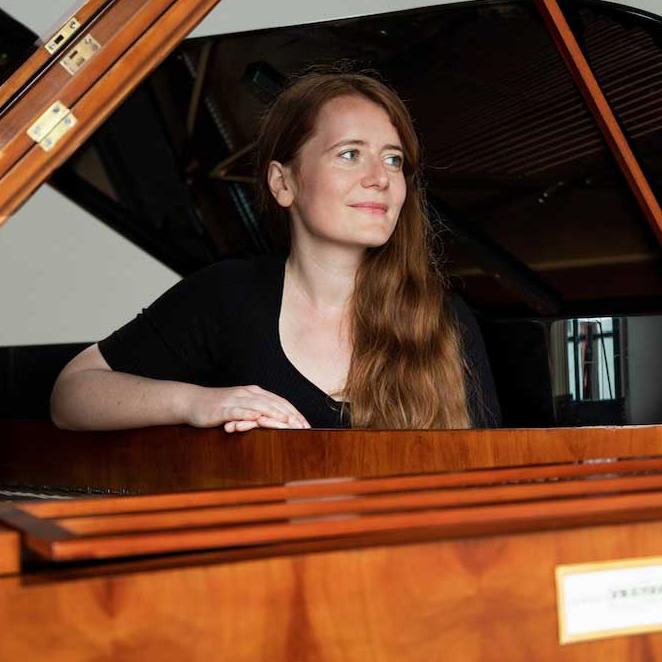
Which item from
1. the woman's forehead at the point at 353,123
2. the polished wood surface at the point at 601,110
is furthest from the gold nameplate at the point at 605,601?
the polished wood surface at the point at 601,110

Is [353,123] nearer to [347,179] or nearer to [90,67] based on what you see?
[347,179]

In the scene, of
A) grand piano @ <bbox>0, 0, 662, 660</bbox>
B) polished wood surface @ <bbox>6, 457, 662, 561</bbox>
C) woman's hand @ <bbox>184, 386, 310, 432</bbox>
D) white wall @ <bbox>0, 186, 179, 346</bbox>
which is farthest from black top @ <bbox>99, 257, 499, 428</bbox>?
white wall @ <bbox>0, 186, 179, 346</bbox>

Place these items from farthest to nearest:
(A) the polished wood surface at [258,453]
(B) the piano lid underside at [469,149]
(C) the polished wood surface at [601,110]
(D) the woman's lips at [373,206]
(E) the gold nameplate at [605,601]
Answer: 1. (B) the piano lid underside at [469,149]
2. (C) the polished wood surface at [601,110]
3. (D) the woman's lips at [373,206]
4. (A) the polished wood surface at [258,453]
5. (E) the gold nameplate at [605,601]

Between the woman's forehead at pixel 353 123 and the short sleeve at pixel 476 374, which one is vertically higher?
the woman's forehead at pixel 353 123

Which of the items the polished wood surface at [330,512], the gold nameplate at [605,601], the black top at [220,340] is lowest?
the gold nameplate at [605,601]

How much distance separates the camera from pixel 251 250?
11.5ft

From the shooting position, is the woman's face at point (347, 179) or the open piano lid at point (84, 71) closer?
the open piano lid at point (84, 71)

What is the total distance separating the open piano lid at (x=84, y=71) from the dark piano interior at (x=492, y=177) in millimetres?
1349

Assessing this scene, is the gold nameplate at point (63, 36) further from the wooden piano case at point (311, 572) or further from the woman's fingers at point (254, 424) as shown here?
the wooden piano case at point (311, 572)

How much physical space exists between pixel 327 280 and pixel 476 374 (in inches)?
13.7

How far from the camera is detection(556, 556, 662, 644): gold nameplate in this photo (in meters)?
0.84

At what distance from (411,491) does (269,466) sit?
2.29 feet

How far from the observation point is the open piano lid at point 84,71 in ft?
4.71

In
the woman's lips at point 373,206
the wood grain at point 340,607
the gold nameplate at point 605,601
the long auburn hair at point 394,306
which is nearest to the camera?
the wood grain at point 340,607
